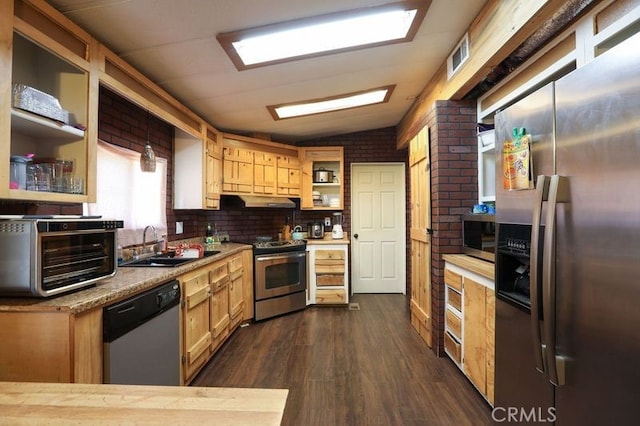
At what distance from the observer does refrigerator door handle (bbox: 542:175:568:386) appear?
1038mm

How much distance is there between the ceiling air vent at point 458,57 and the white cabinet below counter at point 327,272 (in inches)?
91.1

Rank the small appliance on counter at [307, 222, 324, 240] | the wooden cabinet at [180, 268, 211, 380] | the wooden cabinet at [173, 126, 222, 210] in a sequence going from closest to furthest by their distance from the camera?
the wooden cabinet at [180, 268, 211, 380] < the wooden cabinet at [173, 126, 222, 210] < the small appliance on counter at [307, 222, 324, 240]

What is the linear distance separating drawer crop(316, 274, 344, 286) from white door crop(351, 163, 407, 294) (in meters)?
0.74

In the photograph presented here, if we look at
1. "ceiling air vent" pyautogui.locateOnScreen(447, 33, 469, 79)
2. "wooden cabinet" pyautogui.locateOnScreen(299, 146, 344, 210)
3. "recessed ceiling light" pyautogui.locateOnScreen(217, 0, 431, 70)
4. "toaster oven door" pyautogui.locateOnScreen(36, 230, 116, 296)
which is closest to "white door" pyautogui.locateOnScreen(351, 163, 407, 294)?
"wooden cabinet" pyautogui.locateOnScreen(299, 146, 344, 210)

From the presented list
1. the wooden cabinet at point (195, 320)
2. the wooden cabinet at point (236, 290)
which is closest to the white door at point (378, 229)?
the wooden cabinet at point (236, 290)

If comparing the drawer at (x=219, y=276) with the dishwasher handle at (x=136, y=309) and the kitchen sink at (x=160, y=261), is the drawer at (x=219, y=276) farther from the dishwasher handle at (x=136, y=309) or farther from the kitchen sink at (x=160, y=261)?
the dishwasher handle at (x=136, y=309)

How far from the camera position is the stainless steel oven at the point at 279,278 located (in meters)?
3.46

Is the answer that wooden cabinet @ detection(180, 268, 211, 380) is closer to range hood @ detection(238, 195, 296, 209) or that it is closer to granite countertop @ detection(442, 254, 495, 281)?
range hood @ detection(238, 195, 296, 209)

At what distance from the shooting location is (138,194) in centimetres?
264

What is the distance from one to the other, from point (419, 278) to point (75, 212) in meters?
2.93

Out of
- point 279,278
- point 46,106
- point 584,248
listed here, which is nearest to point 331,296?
point 279,278

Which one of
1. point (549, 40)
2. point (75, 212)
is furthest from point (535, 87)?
point (75, 212)

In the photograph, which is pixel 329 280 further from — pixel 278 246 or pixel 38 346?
pixel 38 346

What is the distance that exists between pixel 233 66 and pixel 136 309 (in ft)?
5.76
